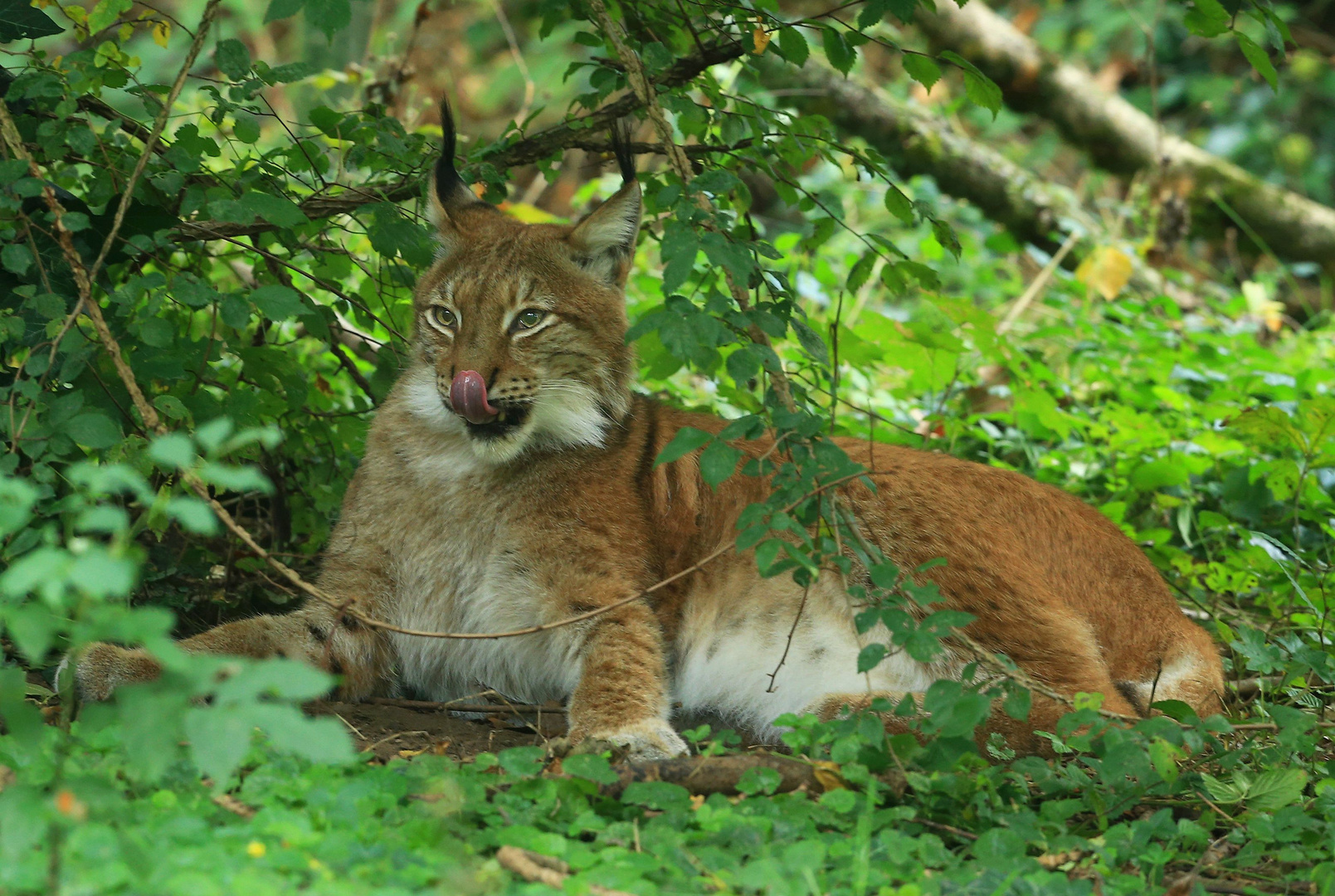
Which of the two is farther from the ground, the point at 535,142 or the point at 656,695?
the point at 535,142

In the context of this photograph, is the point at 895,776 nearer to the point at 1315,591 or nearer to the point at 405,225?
the point at 405,225

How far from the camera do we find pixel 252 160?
3.82m

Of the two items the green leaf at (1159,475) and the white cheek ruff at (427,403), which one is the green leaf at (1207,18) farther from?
the green leaf at (1159,475)

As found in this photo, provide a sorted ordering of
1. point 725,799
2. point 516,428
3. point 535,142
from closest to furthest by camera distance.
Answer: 1. point 725,799
2. point 516,428
3. point 535,142

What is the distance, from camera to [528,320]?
3.79 m

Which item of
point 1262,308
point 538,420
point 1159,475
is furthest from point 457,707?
point 1262,308

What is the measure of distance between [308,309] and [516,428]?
2.39ft

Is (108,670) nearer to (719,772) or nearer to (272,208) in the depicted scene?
(272,208)

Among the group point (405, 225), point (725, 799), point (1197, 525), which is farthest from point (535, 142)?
point (1197, 525)

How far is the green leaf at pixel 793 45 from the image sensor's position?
11.3ft

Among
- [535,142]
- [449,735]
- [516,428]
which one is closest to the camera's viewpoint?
[449,735]

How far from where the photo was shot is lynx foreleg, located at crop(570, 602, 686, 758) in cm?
332

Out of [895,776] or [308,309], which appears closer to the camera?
[895,776]

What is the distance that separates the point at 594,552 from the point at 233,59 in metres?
1.67
